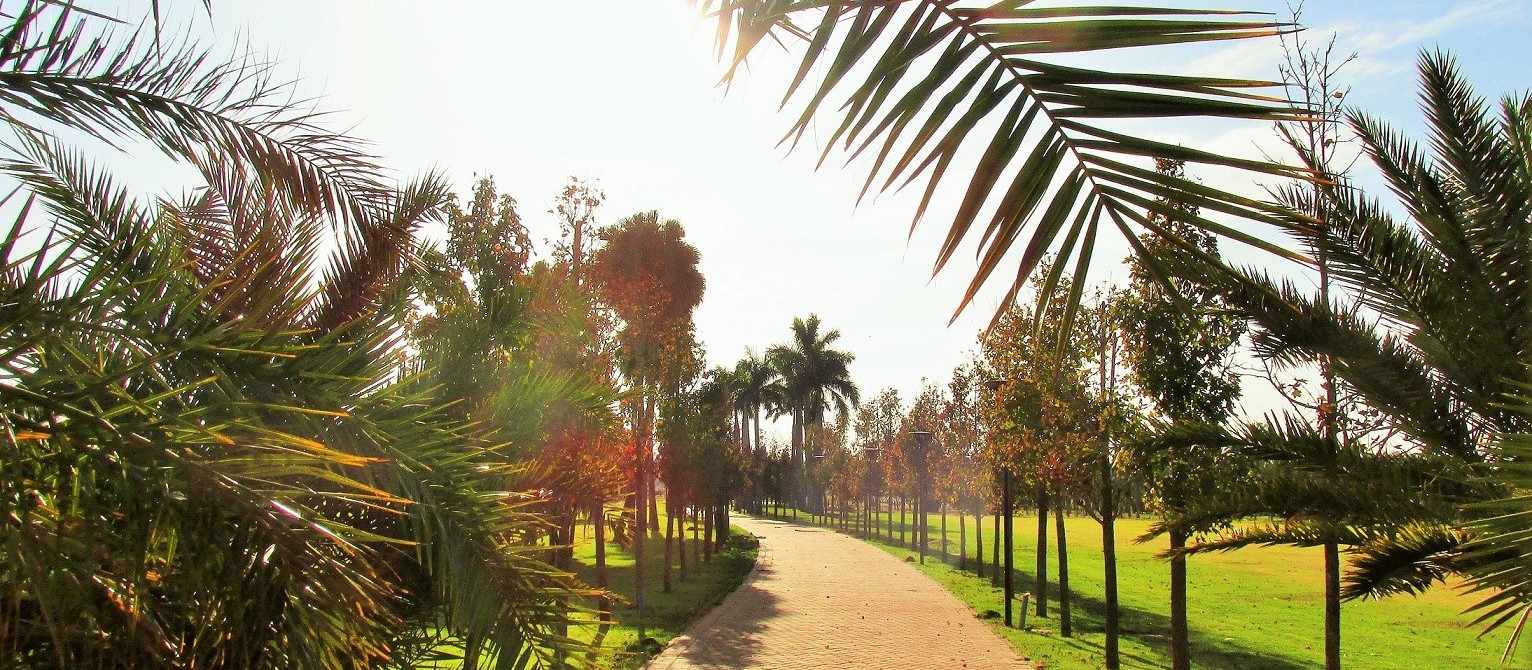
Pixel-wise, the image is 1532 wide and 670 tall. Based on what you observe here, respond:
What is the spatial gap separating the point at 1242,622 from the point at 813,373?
51124 millimetres

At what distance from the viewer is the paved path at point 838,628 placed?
15.3 m

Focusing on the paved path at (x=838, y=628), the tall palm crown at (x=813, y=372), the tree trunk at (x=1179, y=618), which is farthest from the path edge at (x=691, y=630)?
the tall palm crown at (x=813, y=372)

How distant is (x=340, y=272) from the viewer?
17.9 feet

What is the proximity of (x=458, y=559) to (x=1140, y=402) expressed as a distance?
13.4m

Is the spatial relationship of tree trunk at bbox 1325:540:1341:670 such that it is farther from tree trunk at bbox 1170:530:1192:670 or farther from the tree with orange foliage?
the tree with orange foliage

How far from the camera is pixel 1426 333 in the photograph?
7.33 meters

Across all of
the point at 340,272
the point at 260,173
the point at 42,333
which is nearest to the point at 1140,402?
the point at 340,272

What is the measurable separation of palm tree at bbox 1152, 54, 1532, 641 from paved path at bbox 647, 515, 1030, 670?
26.7 feet

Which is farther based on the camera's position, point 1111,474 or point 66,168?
point 1111,474

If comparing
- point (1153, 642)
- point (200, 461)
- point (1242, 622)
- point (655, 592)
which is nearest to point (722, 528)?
point (655, 592)

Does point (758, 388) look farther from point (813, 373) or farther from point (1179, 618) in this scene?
point (1179, 618)

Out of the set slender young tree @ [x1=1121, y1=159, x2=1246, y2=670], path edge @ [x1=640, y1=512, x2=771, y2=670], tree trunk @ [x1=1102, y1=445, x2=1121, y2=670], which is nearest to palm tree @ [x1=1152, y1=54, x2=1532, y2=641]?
slender young tree @ [x1=1121, y1=159, x2=1246, y2=670]

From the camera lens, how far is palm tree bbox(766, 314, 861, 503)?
240 ft

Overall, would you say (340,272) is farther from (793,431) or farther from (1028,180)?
(793,431)
